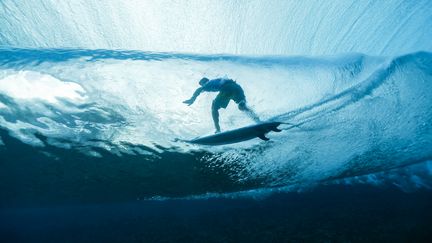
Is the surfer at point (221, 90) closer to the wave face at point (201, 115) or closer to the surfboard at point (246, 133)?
the surfboard at point (246, 133)

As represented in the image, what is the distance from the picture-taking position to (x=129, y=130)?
8.90 metres

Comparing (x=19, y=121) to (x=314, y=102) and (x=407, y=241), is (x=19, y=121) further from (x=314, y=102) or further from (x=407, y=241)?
(x=407, y=241)

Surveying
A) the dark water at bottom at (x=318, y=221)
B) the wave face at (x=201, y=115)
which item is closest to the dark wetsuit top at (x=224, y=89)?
the wave face at (x=201, y=115)

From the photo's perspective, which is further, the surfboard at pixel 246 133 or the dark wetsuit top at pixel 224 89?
the dark wetsuit top at pixel 224 89

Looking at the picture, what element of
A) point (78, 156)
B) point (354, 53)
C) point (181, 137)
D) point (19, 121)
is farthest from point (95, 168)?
point (354, 53)

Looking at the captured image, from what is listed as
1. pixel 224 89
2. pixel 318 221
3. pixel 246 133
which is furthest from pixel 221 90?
pixel 318 221

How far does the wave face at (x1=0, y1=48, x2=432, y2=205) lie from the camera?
5988mm

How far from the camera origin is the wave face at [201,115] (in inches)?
236

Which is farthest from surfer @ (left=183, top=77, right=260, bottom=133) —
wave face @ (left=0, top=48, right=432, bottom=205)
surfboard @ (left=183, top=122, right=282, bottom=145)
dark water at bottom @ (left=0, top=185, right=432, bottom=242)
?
dark water at bottom @ (left=0, top=185, right=432, bottom=242)

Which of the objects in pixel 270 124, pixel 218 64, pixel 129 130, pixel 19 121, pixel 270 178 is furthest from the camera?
pixel 270 178

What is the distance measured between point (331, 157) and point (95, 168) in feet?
40.6

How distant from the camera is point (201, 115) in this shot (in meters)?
7.00

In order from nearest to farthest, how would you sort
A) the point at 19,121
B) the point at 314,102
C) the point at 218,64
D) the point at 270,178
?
1. the point at 218,64
2. the point at 314,102
3. the point at 19,121
4. the point at 270,178

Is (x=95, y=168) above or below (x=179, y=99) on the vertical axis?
above
